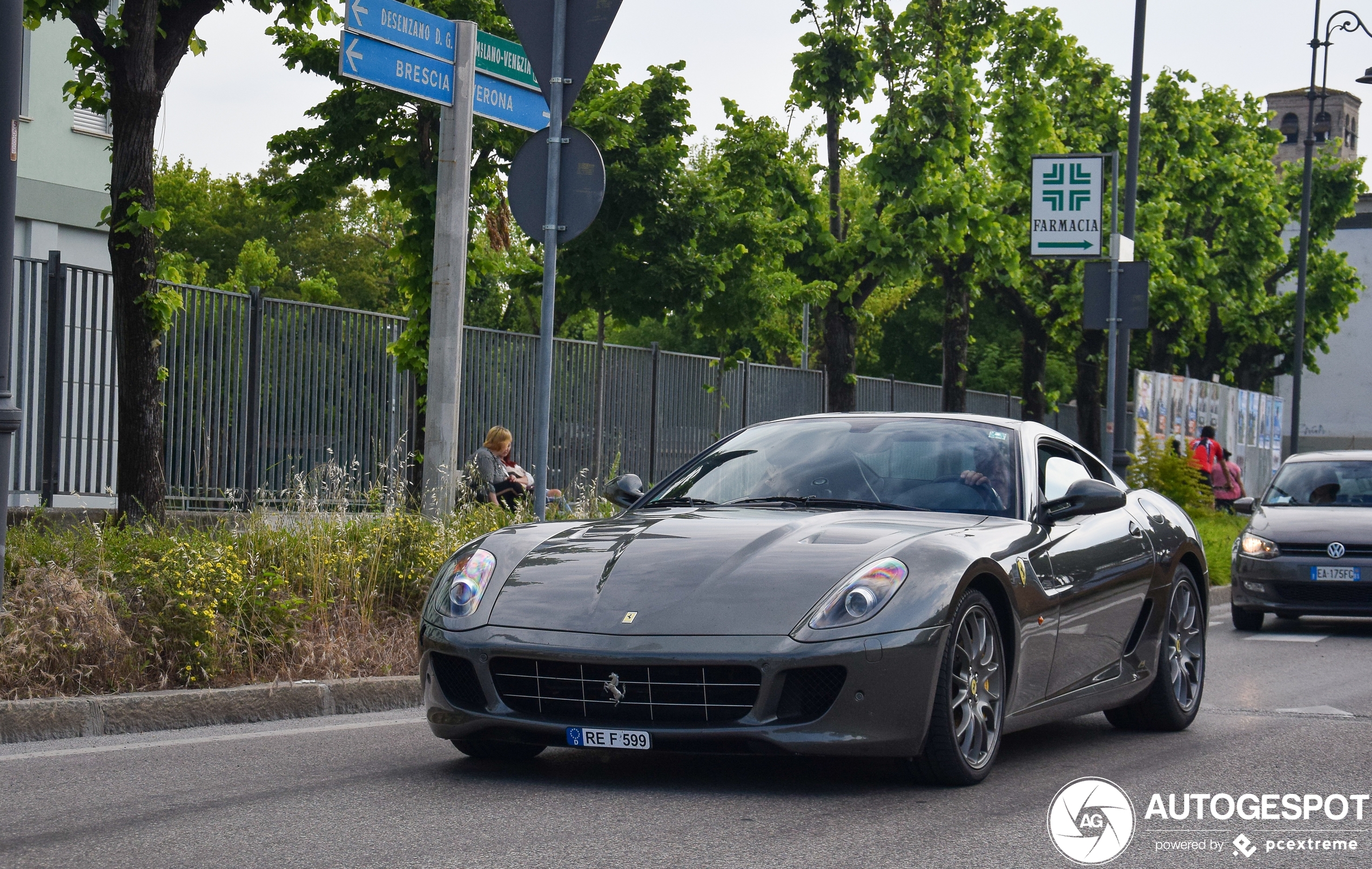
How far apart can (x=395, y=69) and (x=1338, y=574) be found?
27.4 feet

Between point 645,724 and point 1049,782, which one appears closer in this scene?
point 645,724

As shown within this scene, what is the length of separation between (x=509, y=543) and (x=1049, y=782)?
213 centimetres

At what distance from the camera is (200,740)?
6.84 meters

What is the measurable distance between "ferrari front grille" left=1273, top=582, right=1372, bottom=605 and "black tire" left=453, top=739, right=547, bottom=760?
9112mm

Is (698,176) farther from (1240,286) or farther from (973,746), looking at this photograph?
(1240,286)

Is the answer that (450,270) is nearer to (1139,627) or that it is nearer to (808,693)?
(1139,627)

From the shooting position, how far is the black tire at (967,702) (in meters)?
5.58

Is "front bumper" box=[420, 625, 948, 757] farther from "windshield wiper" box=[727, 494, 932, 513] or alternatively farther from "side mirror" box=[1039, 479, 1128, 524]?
"side mirror" box=[1039, 479, 1128, 524]

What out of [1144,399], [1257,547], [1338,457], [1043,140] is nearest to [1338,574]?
[1257,547]

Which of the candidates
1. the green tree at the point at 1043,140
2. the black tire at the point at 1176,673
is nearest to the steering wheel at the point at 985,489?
the black tire at the point at 1176,673

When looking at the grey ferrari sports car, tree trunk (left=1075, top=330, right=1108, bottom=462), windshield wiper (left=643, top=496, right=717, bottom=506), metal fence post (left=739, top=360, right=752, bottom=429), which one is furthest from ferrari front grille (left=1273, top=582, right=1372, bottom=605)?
tree trunk (left=1075, top=330, right=1108, bottom=462)

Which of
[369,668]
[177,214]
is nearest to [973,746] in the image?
[369,668]

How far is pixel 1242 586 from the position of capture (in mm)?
13891

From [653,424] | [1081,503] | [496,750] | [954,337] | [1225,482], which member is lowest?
[496,750]
